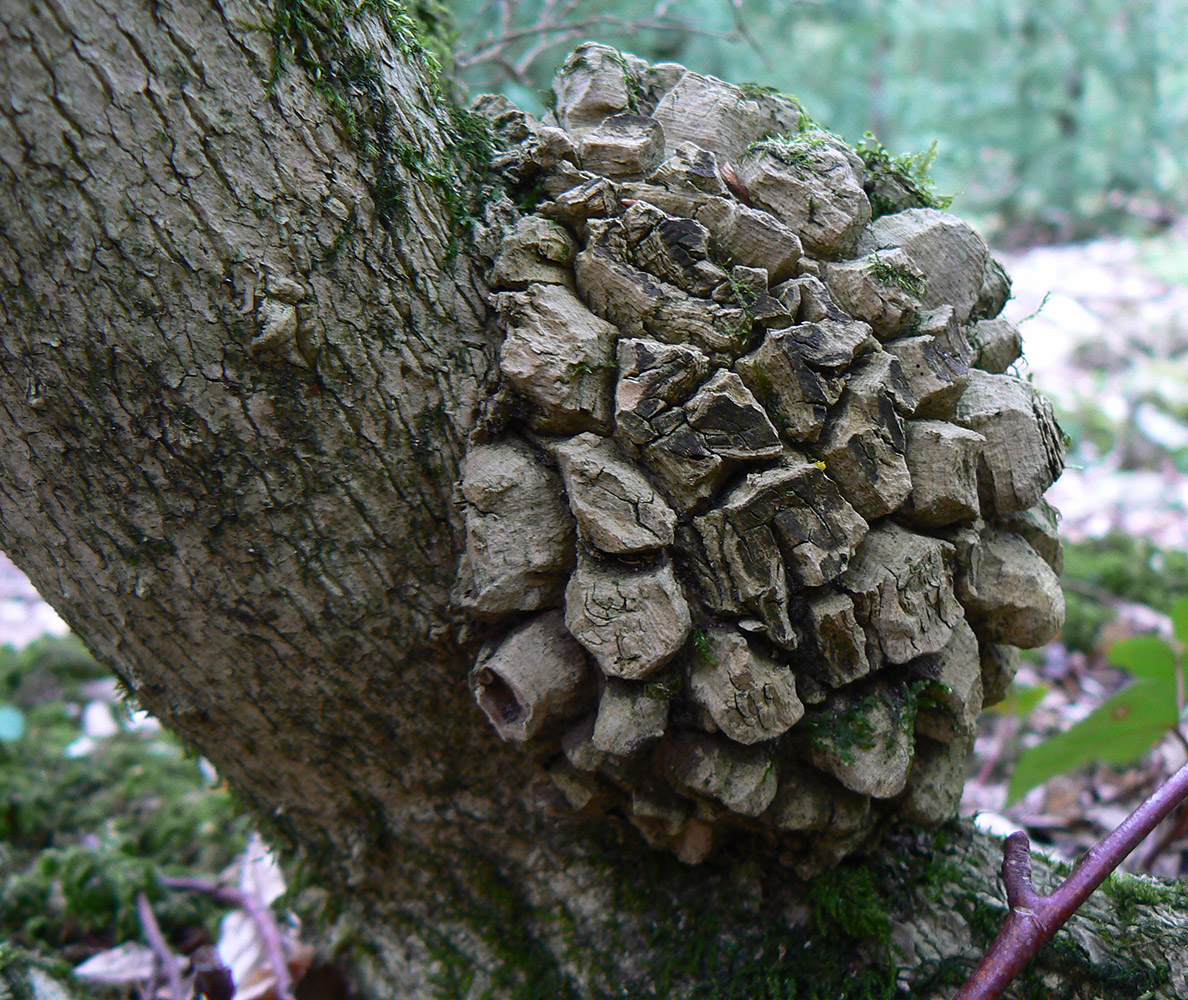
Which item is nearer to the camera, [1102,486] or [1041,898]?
[1041,898]

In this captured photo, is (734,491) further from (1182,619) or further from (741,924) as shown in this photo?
(1182,619)

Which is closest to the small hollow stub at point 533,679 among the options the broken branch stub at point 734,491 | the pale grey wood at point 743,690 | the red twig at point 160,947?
the broken branch stub at point 734,491

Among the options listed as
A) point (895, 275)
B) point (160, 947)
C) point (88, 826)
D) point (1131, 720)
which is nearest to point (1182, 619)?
point (1131, 720)

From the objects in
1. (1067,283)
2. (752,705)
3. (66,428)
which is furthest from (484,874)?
(1067,283)

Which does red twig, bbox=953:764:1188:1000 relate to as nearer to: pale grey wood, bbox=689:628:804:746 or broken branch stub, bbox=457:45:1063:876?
broken branch stub, bbox=457:45:1063:876

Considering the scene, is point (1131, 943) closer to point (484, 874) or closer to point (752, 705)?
point (752, 705)
